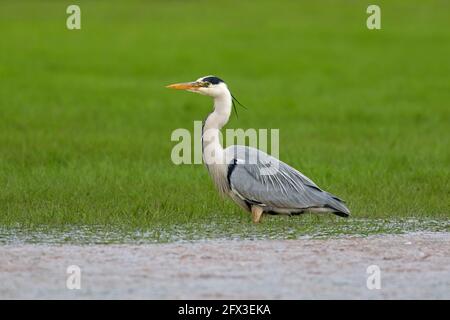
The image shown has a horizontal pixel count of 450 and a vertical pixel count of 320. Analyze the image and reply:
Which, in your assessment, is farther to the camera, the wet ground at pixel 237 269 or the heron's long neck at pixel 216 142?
the heron's long neck at pixel 216 142

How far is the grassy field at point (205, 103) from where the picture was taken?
10398mm

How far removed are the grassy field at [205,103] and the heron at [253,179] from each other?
0.17m

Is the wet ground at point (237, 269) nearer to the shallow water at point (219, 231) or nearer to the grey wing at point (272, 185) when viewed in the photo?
the shallow water at point (219, 231)

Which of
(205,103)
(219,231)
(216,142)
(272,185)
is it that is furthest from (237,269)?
(205,103)

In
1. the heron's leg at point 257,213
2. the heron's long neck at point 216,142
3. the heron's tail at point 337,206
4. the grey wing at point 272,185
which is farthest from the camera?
the heron's long neck at point 216,142

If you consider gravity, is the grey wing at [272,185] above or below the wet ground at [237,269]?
above

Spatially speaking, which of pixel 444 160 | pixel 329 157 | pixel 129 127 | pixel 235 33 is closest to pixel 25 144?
pixel 129 127

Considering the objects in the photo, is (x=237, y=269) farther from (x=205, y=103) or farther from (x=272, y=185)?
(x=205, y=103)

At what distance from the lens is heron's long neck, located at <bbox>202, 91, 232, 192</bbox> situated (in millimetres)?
9766

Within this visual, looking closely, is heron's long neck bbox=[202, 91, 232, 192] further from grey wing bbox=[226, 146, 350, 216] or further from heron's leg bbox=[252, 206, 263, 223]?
heron's leg bbox=[252, 206, 263, 223]

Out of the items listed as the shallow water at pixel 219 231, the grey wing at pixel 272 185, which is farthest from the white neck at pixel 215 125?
the shallow water at pixel 219 231

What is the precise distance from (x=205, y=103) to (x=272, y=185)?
30.1 feet

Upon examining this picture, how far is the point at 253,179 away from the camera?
31.6 feet

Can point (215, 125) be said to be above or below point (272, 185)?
above
